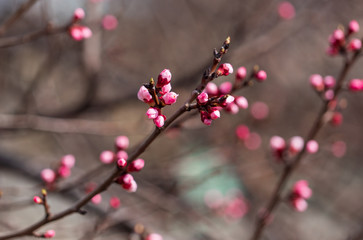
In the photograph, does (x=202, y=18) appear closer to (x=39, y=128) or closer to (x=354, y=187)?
(x=39, y=128)

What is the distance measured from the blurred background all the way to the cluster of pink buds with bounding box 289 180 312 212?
1.27ft

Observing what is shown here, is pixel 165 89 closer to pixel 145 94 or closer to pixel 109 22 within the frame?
pixel 145 94

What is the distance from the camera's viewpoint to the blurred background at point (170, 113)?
3.33 meters

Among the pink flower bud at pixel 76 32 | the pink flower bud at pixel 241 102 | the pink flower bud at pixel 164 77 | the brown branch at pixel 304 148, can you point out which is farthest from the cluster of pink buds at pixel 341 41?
the pink flower bud at pixel 76 32

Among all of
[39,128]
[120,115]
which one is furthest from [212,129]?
[120,115]

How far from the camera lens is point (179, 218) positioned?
13.6 feet

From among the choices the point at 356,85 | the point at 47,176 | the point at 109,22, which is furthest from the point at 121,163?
the point at 109,22

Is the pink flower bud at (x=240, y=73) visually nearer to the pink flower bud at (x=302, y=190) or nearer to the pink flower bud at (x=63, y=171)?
the pink flower bud at (x=302, y=190)

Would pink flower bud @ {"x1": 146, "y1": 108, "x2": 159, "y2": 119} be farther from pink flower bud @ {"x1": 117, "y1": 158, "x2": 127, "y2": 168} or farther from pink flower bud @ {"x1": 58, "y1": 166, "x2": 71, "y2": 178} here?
pink flower bud @ {"x1": 58, "y1": 166, "x2": 71, "y2": 178}

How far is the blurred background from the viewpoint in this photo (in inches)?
131

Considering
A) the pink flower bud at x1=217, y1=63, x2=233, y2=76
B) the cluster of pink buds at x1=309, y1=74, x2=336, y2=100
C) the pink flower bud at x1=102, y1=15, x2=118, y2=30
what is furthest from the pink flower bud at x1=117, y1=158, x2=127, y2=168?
the pink flower bud at x1=102, y1=15, x2=118, y2=30

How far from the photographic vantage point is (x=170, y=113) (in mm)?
4500

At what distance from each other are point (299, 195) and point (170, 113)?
2427mm

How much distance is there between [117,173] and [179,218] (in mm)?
3000
